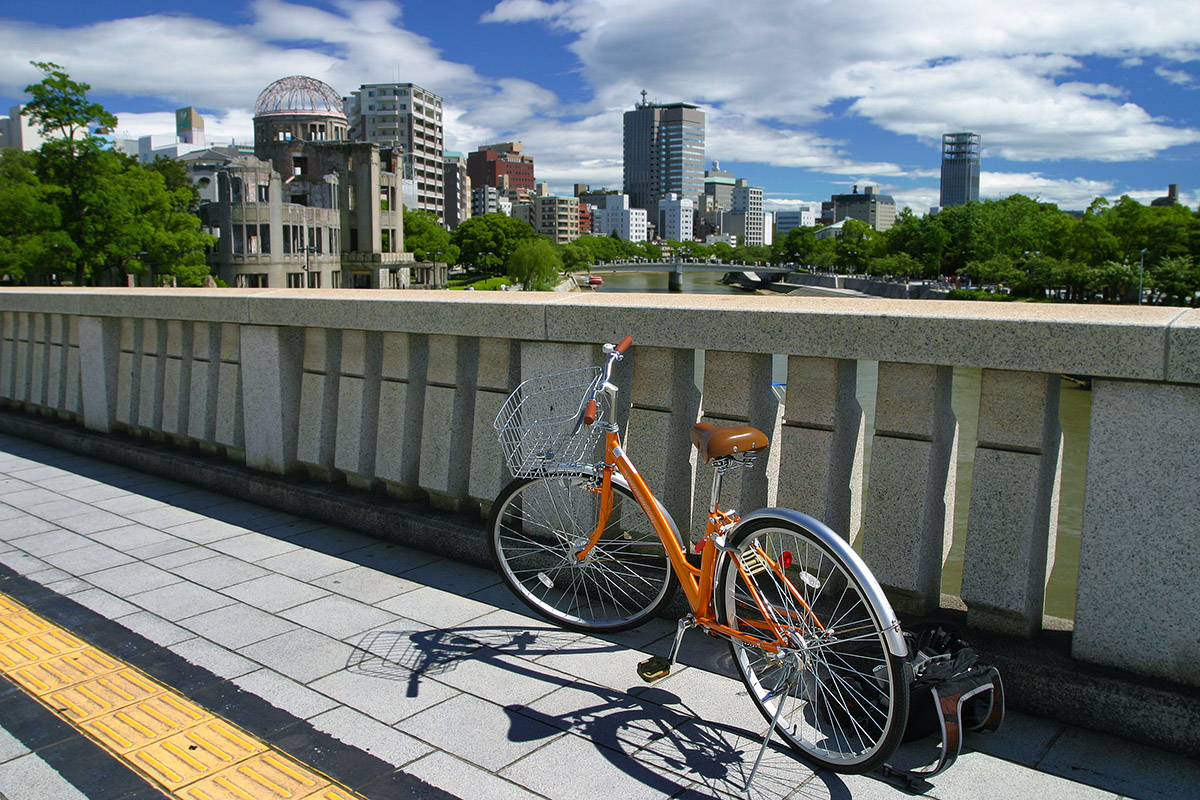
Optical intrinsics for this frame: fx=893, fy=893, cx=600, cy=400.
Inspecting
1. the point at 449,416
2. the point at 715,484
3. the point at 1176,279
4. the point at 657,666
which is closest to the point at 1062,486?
the point at 449,416

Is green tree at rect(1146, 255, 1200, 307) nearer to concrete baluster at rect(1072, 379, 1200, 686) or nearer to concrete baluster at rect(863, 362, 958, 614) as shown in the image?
concrete baluster at rect(863, 362, 958, 614)

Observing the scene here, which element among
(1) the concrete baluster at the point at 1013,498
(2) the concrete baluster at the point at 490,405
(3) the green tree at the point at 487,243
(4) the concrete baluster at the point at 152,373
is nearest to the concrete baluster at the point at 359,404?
(2) the concrete baluster at the point at 490,405

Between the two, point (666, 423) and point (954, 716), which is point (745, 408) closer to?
point (666, 423)

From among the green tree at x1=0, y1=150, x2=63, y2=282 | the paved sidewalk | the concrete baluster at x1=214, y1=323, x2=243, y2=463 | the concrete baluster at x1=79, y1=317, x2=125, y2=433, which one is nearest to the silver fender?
the paved sidewalk

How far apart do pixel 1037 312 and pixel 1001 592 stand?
40.4 inches

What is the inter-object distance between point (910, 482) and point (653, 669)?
1.22m

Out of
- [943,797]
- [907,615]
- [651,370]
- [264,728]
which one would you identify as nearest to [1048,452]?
[907,615]

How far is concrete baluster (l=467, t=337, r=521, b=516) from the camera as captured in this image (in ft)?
15.4

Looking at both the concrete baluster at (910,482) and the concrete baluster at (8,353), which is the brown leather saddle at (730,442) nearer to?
the concrete baluster at (910,482)

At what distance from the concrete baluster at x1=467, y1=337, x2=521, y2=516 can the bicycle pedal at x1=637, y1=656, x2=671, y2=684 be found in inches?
63.5

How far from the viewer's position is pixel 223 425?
6.52 meters

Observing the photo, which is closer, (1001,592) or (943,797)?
(943,797)

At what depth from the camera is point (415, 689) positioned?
138 inches

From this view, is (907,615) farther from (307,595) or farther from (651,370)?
(307,595)
